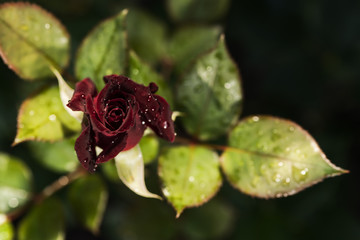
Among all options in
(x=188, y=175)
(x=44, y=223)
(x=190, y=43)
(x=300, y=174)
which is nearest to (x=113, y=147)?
(x=188, y=175)

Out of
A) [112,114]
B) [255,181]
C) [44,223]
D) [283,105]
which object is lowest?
[283,105]

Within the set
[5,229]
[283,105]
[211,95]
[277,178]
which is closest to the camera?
[277,178]

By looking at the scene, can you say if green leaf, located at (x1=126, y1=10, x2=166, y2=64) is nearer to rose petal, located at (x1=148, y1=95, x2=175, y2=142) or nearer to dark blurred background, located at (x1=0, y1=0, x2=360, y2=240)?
dark blurred background, located at (x1=0, y1=0, x2=360, y2=240)

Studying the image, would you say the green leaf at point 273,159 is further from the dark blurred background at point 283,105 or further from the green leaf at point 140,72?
the dark blurred background at point 283,105

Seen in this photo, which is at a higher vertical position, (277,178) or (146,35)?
(146,35)

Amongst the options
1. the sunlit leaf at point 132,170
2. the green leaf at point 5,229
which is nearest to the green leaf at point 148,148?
the sunlit leaf at point 132,170

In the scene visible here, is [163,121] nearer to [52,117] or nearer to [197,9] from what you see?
[52,117]
